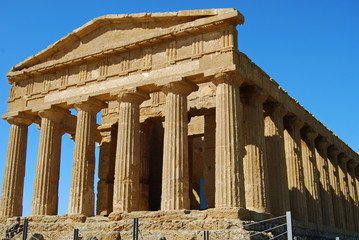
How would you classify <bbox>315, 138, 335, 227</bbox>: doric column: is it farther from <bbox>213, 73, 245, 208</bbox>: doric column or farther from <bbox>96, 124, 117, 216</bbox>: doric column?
<bbox>96, 124, 117, 216</bbox>: doric column

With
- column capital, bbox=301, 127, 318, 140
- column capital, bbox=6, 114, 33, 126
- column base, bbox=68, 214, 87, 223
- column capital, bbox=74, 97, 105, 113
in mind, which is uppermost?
column capital, bbox=74, 97, 105, 113

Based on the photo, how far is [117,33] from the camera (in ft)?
77.1

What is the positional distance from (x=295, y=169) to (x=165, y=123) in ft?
25.4

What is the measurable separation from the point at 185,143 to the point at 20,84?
11.2 metres

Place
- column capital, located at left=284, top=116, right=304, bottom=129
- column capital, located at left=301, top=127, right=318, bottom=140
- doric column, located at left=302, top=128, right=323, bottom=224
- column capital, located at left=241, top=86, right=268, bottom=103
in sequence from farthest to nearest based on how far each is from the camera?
column capital, located at left=301, top=127, right=318, bottom=140
doric column, located at left=302, top=128, right=323, bottom=224
column capital, located at left=284, top=116, right=304, bottom=129
column capital, located at left=241, top=86, right=268, bottom=103

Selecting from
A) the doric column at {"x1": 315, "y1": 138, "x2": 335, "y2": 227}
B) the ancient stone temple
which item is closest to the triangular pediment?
the ancient stone temple

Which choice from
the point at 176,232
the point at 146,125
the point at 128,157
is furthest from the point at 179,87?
the point at 146,125

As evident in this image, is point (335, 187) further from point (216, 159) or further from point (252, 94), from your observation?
point (216, 159)

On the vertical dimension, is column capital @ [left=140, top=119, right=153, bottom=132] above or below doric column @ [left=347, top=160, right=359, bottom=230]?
above

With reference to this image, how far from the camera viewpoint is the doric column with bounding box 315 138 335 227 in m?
27.5

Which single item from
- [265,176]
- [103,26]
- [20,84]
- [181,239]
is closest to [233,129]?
[265,176]

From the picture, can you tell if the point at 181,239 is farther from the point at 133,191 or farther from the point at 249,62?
the point at 249,62

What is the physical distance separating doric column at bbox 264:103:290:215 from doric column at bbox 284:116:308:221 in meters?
1.49

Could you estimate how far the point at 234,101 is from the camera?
63.6 feet
